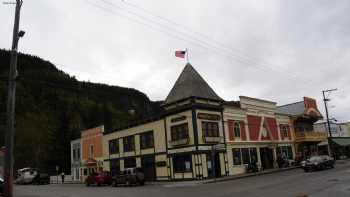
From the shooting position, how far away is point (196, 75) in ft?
132

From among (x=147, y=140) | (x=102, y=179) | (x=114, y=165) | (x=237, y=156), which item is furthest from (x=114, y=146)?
(x=237, y=156)

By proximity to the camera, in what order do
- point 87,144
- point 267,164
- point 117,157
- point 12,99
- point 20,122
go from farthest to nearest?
point 20,122 < point 87,144 < point 117,157 < point 267,164 < point 12,99

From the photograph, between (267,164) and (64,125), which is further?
(64,125)

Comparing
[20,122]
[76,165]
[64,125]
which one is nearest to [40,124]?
[20,122]

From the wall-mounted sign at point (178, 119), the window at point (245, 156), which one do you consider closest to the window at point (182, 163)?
the wall-mounted sign at point (178, 119)

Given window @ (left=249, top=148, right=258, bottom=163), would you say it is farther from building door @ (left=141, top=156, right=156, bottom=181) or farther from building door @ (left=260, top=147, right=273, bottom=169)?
building door @ (left=141, top=156, right=156, bottom=181)

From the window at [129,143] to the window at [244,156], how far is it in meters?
13.0

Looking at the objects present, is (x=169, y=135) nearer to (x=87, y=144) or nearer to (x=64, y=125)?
(x=87, y=144)

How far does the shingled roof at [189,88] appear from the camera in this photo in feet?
124

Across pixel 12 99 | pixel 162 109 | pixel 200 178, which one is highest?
pixel 162 109

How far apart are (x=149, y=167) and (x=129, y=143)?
5176 millimetres

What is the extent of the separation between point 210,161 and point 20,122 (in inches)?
2368

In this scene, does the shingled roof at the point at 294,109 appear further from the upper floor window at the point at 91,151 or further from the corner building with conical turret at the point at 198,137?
the upper floor window at the point at 91,151

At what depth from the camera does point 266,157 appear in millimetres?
45250
